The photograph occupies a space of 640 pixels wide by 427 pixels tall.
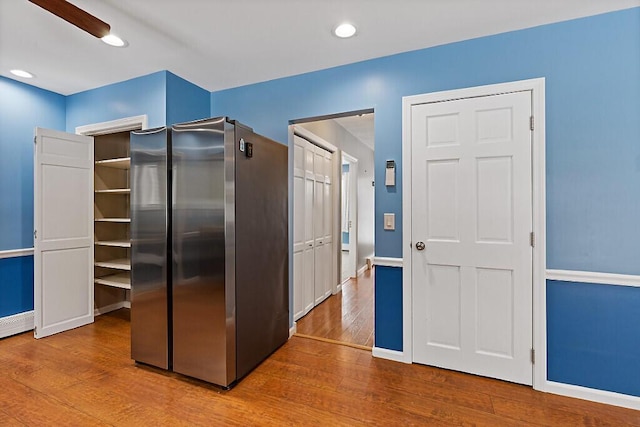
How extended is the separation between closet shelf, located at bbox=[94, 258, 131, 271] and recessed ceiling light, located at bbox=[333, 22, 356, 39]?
3133 millimetres

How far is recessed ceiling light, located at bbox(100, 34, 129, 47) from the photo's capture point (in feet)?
7.60

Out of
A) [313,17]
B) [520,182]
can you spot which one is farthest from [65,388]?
[520,182]

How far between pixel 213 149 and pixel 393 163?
4.68 ft

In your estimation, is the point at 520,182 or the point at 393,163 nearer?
the point at 520,182

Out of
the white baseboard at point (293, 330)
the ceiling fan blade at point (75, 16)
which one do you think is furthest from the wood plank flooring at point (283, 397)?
the ceiling fan blade at point (75, 16)

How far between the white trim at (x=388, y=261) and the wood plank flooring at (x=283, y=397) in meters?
0.81

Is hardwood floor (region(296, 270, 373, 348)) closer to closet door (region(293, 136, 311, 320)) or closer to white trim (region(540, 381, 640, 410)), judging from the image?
closet door (region(293, 136, 311, 320))

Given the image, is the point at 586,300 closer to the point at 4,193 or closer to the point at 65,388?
the point at 65,388

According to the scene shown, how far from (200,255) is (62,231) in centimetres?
207

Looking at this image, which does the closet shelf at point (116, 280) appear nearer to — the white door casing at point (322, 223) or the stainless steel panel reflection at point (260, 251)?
the stainless steel panel reflection at point (260, 251)

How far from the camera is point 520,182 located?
2.19m

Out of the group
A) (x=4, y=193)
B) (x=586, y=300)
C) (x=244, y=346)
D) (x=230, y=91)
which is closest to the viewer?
(x=586, y=300)

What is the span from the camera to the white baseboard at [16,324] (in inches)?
118

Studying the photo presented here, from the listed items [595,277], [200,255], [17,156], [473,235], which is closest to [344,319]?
[473,235]
